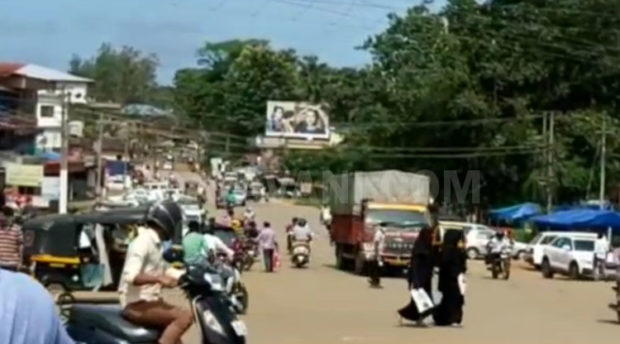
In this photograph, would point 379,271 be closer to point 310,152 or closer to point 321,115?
point 321,115

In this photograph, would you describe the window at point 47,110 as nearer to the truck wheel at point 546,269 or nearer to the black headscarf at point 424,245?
the truck wheel at point 546,269

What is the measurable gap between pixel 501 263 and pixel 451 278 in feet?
71.6

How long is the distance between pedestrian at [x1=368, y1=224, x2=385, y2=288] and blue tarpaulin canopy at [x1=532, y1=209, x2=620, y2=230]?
18880mm

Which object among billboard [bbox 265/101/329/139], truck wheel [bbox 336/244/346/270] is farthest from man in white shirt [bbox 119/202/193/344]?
billboard [bbox 265/101/329/139]

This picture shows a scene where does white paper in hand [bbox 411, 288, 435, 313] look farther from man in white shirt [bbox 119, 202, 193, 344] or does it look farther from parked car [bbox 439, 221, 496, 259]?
parked car [bbox 439, 221, 496, 259]

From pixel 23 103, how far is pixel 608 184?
32773 millimetres

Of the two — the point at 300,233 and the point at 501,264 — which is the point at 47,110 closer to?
the point at 300,233

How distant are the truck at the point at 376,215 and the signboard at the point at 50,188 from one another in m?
24.4

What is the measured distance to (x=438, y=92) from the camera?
76062mm

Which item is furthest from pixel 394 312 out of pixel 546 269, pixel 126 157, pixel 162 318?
pixel 126 157

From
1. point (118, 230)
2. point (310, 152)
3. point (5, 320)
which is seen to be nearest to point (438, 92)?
point (310, 152)

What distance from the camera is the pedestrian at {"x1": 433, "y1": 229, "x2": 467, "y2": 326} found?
2164 centimetres

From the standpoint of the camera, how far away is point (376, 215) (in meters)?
41.2

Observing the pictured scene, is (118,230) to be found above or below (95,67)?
below
